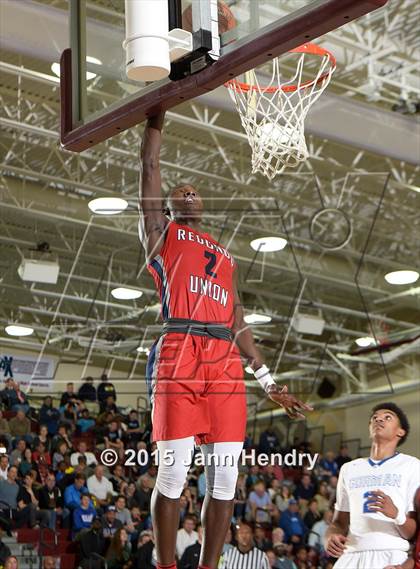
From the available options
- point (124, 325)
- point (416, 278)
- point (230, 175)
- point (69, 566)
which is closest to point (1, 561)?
point (69, 566)

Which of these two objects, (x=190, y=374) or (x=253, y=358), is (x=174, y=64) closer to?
(x=190, y=374)

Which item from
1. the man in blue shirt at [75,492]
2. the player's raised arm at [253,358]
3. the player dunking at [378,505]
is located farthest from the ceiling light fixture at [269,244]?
the player's raised arm at [253,358]

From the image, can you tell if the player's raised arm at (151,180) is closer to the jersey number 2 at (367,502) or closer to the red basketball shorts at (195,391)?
the red basketball shorts at (195,391)

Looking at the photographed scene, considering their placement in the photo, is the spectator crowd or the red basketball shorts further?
the spectator crowd

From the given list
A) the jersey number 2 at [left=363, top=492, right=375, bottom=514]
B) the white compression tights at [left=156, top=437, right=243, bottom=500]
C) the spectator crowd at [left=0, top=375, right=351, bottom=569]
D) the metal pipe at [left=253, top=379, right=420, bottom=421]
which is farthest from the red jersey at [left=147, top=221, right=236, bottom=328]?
the metal pipe at [left=253, top=379, right=420, bottom=421]

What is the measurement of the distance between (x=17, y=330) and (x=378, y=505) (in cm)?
500

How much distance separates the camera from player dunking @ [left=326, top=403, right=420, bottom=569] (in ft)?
16.1

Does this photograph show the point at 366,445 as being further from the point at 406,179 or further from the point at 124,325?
the point at 124,325

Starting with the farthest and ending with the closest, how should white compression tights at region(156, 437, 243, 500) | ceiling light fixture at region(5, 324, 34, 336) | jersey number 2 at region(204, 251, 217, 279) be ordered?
ceiling light fixture at region(5, 324, 34, 336) → jersey number 2 at region(204, 251, 217, 279) → white compression tights at region(156, 437, 243, 500)

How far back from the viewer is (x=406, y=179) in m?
18.0

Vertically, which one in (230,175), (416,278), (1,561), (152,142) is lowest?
(1,561)

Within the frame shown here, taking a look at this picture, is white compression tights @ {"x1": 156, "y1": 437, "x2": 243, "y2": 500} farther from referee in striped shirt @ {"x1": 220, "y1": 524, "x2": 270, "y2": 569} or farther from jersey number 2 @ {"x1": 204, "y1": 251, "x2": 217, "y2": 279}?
referee in striped shirt @ {"x1": 220, "y1": 524, "x2": 270, "y2": 569}

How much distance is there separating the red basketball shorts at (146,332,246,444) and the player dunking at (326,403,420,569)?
3.67 feet

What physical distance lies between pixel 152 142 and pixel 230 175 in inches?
527
